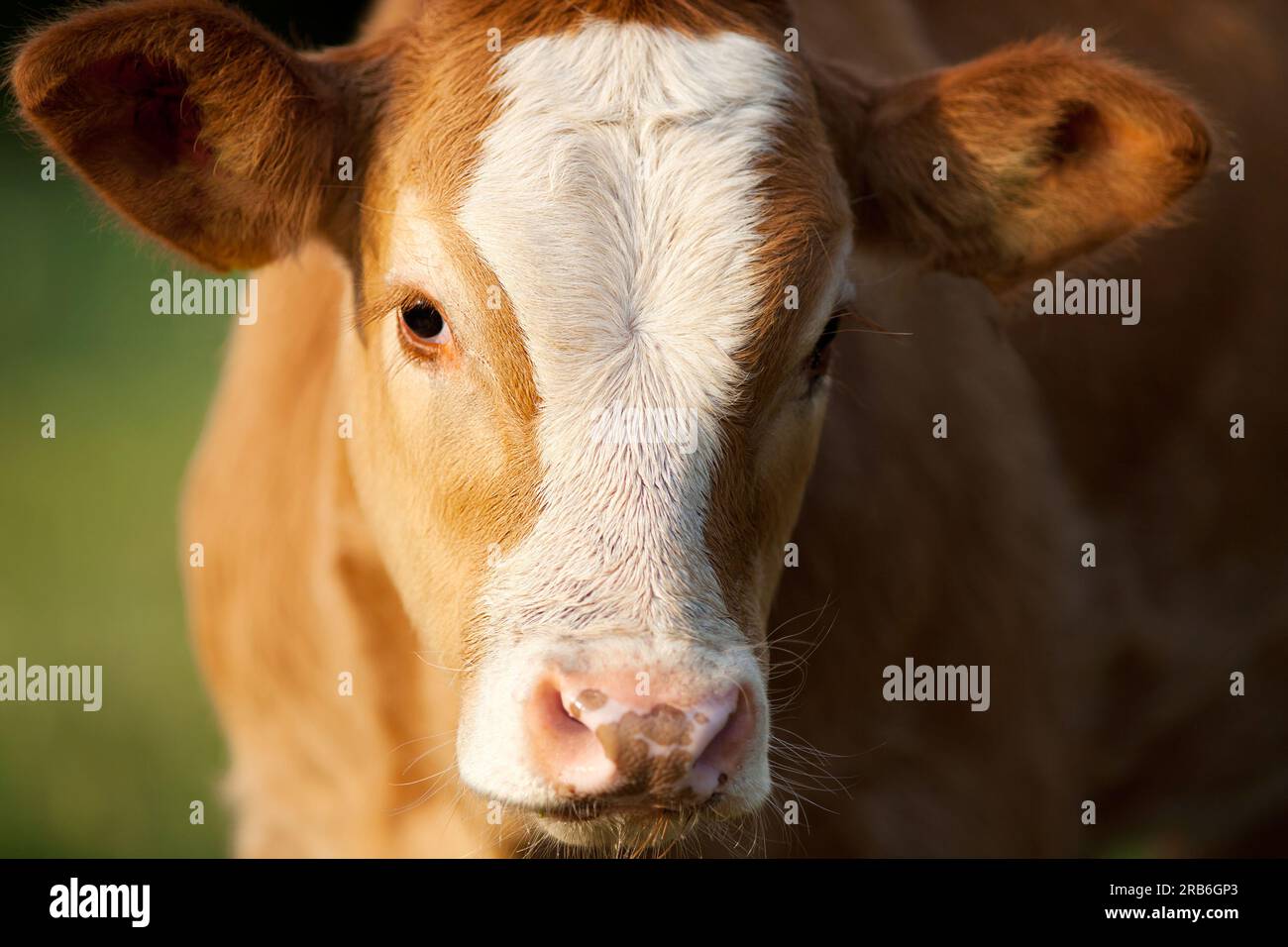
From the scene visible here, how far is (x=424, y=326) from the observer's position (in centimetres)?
282

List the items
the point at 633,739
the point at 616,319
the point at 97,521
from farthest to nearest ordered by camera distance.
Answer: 1. the point at 97,521
2. the point at 616,319
3. the point at 633,739

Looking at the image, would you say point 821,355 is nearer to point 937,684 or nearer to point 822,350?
point 822,350


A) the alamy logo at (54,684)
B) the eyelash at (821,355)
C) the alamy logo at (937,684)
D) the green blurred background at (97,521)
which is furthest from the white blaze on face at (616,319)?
→ the alamy logo at (54,684)

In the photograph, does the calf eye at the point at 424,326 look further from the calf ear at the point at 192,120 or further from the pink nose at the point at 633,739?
the pink nose at the point at 633,739

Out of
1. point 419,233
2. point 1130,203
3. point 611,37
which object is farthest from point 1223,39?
point 419,233

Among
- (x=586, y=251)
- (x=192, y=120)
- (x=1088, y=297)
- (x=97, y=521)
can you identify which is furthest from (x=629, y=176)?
(x=97, y=521)

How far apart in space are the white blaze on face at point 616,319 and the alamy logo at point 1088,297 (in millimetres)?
1232

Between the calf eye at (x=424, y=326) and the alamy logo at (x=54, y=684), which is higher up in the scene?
the calf eye at (x=424, y=326)

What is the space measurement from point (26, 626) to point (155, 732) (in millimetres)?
832

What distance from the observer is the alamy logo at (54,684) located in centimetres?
602

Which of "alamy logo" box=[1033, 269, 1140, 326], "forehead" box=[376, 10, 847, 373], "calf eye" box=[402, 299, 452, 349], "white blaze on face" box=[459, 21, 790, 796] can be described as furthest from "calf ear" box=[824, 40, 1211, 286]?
"calf eye" box=[402, 299, 452, 349]

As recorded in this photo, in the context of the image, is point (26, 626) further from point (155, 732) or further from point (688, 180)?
point (688, 180)

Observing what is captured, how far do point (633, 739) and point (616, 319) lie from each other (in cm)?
77

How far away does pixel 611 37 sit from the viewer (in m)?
2.79
